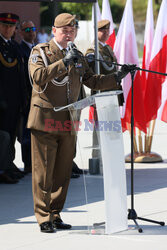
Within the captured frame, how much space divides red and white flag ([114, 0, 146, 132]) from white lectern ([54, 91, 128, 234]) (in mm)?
4044

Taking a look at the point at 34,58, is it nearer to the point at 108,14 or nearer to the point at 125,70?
the point at 125,70

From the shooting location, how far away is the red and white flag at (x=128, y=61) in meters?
9.35

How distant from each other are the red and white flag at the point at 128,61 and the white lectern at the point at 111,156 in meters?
4.04

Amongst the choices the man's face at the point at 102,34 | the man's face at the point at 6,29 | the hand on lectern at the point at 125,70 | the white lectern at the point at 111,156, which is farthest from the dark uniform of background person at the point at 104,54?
the white lectern at the point at 111,156

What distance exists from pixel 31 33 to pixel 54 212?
142 inches

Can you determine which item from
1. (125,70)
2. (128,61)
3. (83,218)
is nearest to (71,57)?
(125,70)

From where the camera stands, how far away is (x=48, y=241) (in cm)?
514

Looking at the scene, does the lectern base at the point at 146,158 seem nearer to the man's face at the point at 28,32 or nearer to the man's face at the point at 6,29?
the man's face at the point at 28,32

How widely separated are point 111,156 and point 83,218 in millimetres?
1033

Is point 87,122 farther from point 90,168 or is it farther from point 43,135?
point 90,168

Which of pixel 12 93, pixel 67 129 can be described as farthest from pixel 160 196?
pixel 12 93

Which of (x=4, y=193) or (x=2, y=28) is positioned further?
(x=2, y=28)

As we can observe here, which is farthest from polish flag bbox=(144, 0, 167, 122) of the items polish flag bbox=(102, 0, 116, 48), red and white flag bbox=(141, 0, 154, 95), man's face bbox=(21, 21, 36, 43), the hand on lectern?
the hand on lectern

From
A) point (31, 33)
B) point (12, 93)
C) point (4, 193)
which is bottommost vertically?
point (4, 193)
